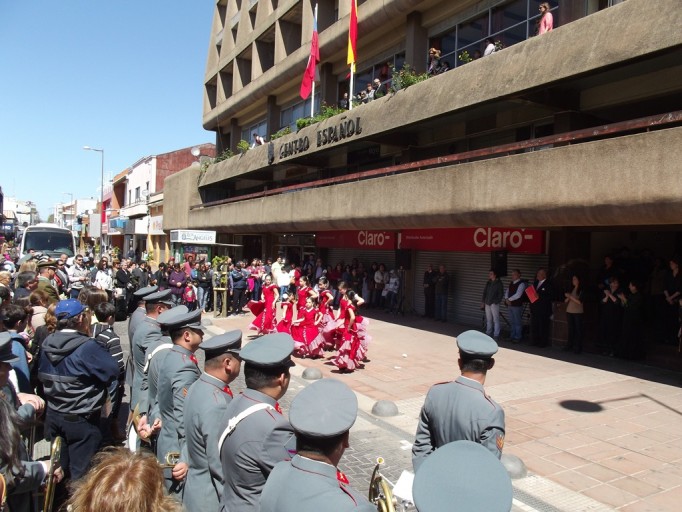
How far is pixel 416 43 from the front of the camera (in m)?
17.3

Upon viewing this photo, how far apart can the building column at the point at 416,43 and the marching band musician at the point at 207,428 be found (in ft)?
53.0

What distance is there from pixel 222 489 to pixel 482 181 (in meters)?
10.3

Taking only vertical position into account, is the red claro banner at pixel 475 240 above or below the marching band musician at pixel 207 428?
above

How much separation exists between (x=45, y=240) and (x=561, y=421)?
23243 millimetres

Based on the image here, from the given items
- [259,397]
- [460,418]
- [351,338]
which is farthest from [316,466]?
[351,338]

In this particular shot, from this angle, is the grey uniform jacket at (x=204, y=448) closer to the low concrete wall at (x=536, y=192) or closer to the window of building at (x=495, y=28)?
the low concrete wall at (x=536, y=192)

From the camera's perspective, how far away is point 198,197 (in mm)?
31062

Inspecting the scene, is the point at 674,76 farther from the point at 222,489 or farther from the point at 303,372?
the point at 222,489

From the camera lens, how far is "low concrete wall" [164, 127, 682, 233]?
28.5ft

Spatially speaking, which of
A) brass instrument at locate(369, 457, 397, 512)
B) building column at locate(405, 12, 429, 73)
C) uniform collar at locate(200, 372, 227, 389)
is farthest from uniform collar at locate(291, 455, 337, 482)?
building column at locate(405, 12, 429, 73)

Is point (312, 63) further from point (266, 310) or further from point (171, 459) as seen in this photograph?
point (171, 459)

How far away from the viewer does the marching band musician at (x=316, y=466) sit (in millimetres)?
1832

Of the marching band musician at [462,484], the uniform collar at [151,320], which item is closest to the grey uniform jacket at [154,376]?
the uniform collar at [151,320]

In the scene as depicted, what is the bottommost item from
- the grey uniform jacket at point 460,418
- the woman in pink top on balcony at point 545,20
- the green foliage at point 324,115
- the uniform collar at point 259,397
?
the grey uniform jacket at point 460,418
